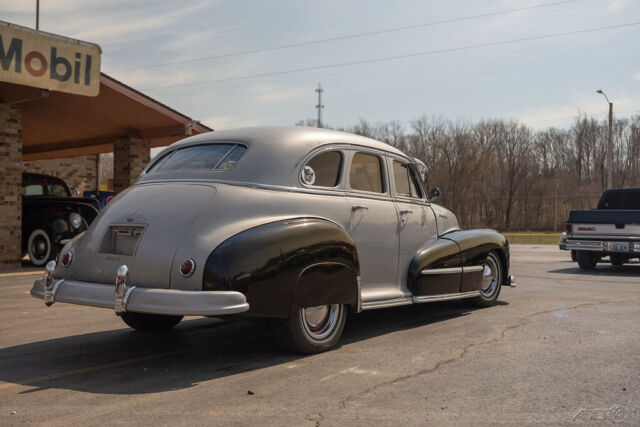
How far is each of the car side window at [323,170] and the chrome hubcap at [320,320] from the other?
1101 millimetres

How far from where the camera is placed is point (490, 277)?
324 inches

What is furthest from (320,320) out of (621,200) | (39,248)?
(621,200)

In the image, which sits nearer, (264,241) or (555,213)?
(264,241)

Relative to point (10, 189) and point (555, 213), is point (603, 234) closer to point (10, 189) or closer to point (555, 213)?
point (10, 189)

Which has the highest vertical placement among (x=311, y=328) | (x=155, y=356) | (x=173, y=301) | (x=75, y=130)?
(x=75, y=130)

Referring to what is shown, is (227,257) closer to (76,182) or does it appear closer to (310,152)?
(310,152)

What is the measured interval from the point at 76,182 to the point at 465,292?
23502mm

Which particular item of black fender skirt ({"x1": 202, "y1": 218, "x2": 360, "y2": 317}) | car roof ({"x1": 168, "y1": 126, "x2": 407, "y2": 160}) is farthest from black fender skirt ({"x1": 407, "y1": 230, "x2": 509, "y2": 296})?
car roof ({"x1": 168, "y1": 126, "x2": 407, "y2": 160})

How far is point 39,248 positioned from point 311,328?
433 inches

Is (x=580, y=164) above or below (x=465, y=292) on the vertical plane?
above

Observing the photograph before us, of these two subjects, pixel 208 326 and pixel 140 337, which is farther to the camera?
pixel 208 326

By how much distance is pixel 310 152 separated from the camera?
233 inches

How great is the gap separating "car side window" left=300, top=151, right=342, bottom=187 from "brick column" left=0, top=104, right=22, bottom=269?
10.2 meters

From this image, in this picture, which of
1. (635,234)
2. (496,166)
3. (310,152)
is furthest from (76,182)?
(496,166)
